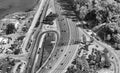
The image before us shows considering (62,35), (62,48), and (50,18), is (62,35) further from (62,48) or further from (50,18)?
(50,18)

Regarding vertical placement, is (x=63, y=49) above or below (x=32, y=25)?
below

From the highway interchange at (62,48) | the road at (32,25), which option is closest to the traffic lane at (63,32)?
the highway interchange at (62,48)

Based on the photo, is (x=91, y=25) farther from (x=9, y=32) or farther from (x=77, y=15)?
(x=9, y=32)

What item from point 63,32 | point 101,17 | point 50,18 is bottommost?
point 63,32

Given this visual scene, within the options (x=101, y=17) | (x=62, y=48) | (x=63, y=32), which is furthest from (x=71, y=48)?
(x=101, y=17)

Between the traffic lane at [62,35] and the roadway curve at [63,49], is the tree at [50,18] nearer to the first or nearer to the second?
the traffic lane at [62,35]

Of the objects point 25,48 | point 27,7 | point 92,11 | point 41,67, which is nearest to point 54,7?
point 27,7
